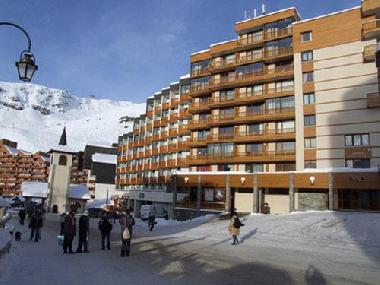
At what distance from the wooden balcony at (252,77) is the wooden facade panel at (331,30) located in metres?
2.80

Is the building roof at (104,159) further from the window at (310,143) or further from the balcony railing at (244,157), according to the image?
the window at (310,143)

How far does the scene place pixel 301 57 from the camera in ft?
160

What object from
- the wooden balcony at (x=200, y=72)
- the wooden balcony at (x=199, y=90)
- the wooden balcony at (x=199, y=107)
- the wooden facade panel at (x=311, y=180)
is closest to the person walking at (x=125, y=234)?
the wooden facade panel at (x=311, y=180)

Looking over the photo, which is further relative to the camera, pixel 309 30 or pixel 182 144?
pixel 182 144

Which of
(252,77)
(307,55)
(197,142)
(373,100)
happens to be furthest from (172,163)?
(373,100)

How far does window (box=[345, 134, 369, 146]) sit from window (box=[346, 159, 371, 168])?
1.73 m

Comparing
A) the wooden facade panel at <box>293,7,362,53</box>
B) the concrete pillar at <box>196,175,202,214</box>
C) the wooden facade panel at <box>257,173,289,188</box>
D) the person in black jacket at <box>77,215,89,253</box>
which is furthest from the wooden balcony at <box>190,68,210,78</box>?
the person in black jacket at <box>77,215,89,253</box>

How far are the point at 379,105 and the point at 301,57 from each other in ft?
36.9

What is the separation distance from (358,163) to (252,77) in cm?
1770

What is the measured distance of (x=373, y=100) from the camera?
4228cm

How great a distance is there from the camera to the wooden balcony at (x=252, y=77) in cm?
5038

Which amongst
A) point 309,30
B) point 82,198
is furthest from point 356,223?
point 82,198

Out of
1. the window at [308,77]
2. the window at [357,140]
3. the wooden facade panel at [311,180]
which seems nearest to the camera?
the wooden facade panel at [311,180]

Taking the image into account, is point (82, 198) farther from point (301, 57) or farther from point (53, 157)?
point (301, 57)
